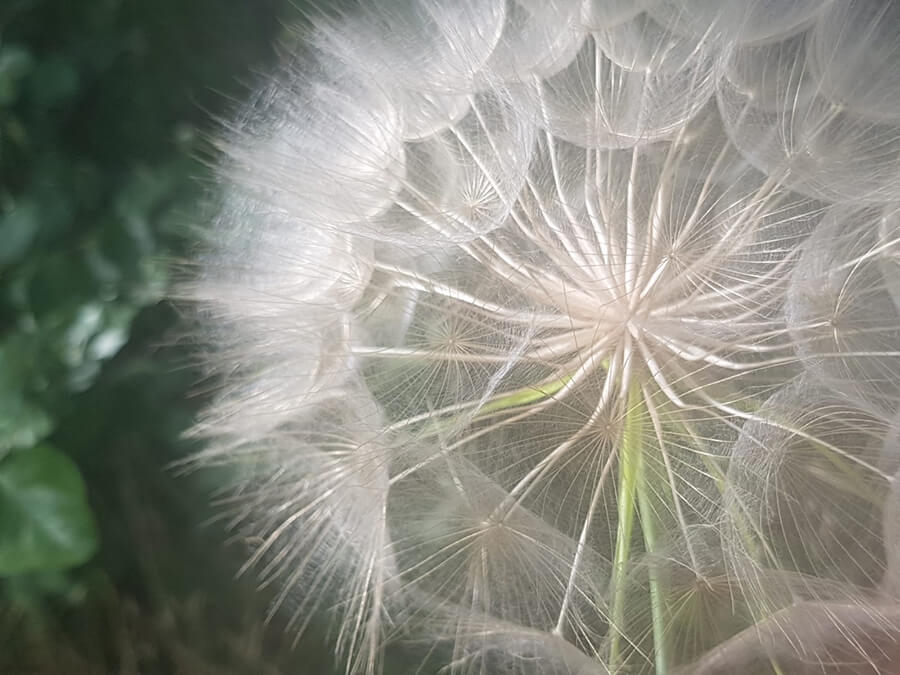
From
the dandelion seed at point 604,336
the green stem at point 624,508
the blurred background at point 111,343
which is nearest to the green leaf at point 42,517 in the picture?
the blurred background at point 111,343

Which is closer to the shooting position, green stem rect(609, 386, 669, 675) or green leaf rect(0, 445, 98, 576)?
green stem rect(609, 386, 669, 675)

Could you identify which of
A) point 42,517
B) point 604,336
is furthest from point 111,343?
point 604,336

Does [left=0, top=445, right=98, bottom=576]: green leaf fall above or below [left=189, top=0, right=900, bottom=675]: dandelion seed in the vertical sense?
below

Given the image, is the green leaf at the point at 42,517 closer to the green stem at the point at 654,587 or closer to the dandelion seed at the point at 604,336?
the dandelion seed at the point at 604,336

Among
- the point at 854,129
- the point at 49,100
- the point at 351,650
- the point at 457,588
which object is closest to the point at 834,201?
the point at 854,129

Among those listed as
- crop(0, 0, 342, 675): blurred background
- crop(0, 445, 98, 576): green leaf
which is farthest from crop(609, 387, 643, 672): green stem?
crop(0, 445, 98, 576): green leaf

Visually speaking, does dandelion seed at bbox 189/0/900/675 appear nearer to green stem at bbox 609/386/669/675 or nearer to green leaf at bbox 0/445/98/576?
green stem at bbox 609/386/669/675

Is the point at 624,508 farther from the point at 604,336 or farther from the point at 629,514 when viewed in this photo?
the point at 604,336
